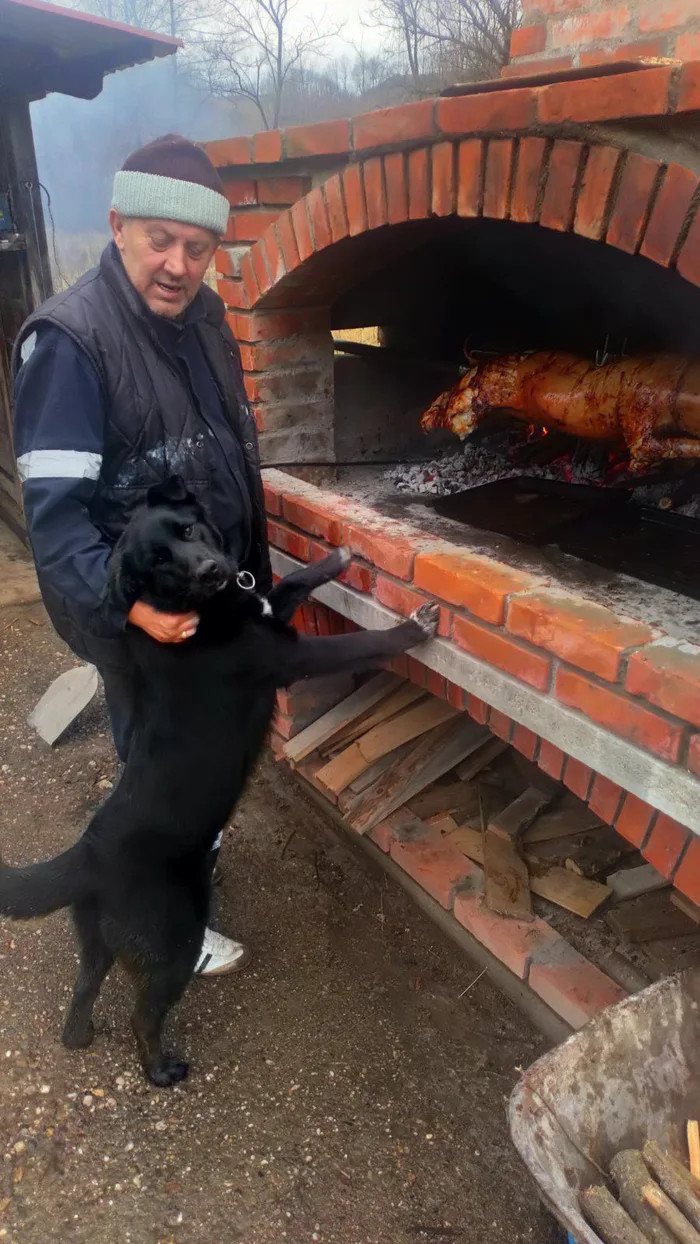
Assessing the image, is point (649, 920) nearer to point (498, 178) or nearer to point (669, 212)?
point (669, 212)

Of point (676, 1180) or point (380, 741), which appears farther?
point (380, 741)

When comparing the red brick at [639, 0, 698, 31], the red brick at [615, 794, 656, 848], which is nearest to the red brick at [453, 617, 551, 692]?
the red brick at [615, 794, 656, 848]

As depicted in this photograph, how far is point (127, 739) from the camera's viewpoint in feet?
8.23

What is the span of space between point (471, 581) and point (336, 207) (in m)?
1.43

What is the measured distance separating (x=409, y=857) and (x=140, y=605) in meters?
1.59

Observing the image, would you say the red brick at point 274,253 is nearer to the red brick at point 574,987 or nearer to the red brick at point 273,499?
the red brick at point 273,499

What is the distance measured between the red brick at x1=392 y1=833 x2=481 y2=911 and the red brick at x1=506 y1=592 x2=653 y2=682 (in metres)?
1.19

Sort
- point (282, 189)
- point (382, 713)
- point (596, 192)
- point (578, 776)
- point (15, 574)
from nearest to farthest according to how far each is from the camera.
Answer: point (596, 192)
point (578, 776)
point (282, 189)
point (382, 713)
point (15, 574)

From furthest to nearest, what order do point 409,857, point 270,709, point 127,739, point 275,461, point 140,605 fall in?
1. point 275,461
2. point 409,857
3. point 127,739
4. point 270,709
5. point 140,605

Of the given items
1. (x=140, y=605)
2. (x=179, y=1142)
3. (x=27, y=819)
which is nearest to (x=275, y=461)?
(x=140, y=605)

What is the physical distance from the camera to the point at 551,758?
2.24m

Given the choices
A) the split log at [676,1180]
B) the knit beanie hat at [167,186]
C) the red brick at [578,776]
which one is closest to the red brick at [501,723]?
the red brick at [578,776]

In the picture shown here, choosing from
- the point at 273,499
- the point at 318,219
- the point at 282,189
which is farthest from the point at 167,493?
the point at 282,189

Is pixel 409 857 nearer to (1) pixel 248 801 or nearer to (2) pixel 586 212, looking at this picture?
(1) pixel 248 801
